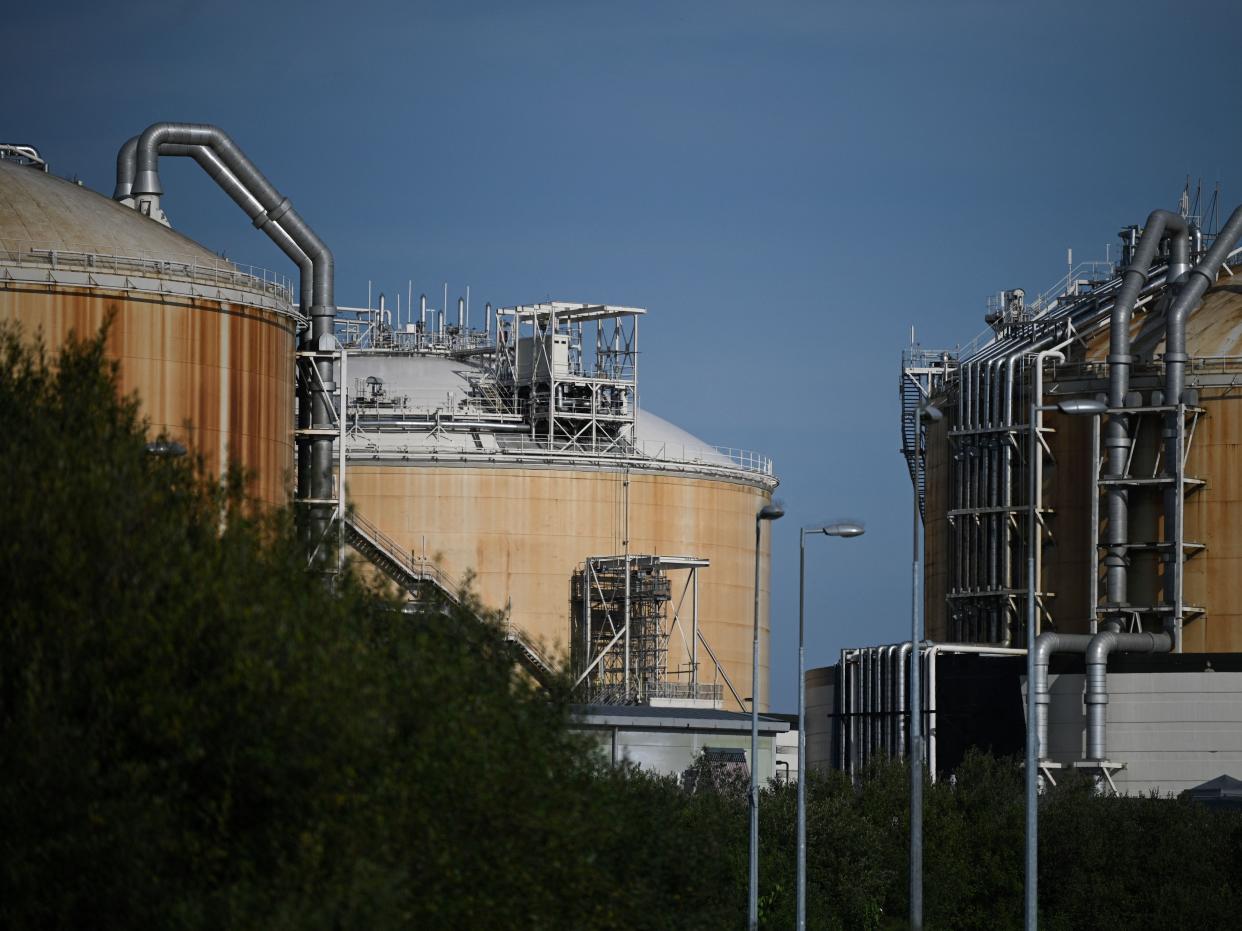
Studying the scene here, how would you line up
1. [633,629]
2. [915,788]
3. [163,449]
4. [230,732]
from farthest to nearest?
[633,629]
[915,788]
[163,449]
[230,732]

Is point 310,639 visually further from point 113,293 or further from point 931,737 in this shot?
point 931,737

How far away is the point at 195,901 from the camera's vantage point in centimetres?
1905

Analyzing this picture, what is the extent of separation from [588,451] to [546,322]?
5115 mm

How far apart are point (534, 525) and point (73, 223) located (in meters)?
21.4

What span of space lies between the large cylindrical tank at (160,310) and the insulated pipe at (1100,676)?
20902 mm

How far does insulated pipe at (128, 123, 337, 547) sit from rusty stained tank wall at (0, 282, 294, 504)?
4.59 metres

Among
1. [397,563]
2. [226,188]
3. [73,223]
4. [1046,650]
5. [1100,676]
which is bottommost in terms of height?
[1100,676]

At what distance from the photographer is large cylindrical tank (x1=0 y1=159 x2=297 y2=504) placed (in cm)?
4750

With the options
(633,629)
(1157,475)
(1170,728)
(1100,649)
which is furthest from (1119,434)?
(633,629)

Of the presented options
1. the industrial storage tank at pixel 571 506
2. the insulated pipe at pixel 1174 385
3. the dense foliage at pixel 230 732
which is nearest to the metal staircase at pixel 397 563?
the industrial storage tank at pixel 571 506

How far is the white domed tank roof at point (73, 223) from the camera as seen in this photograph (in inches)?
1925

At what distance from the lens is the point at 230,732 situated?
1995 cm

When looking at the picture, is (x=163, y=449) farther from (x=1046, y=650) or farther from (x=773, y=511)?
(x=1046, y=650)

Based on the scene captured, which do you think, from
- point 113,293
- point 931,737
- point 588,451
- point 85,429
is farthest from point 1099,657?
point 85,429
